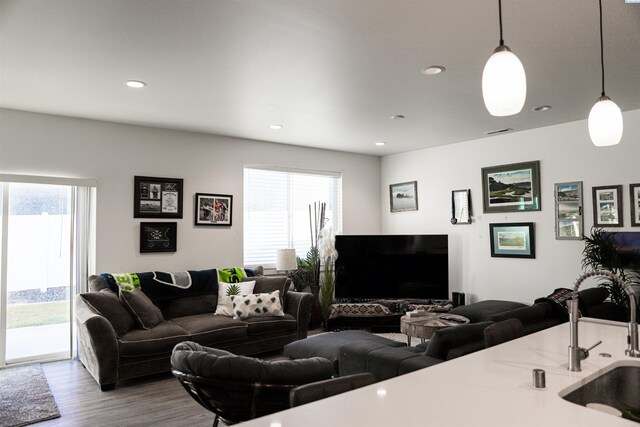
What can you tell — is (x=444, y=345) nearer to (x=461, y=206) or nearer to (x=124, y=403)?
(x=124, y=403)

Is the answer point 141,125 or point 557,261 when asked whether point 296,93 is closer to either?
point 141,125

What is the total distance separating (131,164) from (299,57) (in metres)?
2.88

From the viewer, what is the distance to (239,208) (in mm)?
5953

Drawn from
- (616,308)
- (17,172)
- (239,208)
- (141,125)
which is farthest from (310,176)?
(616,308)

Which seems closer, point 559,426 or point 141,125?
point 559,426

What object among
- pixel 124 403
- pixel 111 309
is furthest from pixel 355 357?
pixel 111 309

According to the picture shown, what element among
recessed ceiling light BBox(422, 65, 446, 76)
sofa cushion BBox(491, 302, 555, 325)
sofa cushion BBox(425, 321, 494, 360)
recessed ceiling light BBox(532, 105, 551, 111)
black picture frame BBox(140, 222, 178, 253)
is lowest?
sofa cushion BBox(425, 321, 494, 360)

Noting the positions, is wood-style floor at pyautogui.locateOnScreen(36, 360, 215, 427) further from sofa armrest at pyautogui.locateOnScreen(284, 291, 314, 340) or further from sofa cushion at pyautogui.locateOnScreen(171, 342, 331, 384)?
sofa armrest at pyautogui.locateOnScreen(284, 291, 314, 340)

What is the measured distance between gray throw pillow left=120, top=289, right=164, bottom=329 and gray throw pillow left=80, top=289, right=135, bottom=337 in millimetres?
61

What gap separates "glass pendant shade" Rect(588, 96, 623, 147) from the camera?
2.05 m

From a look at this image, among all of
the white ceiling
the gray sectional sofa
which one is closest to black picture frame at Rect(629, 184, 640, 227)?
the white ceiling

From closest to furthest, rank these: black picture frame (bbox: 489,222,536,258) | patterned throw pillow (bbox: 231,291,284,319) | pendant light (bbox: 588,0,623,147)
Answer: pendant light (bbox: 588,0,623,147)
patterned throw pillow (bbox: 231,291,284,319)
black picture frame (bbox: 489,222,536,258)

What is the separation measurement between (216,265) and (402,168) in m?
3.45

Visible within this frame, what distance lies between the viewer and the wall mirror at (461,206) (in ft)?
20.3
